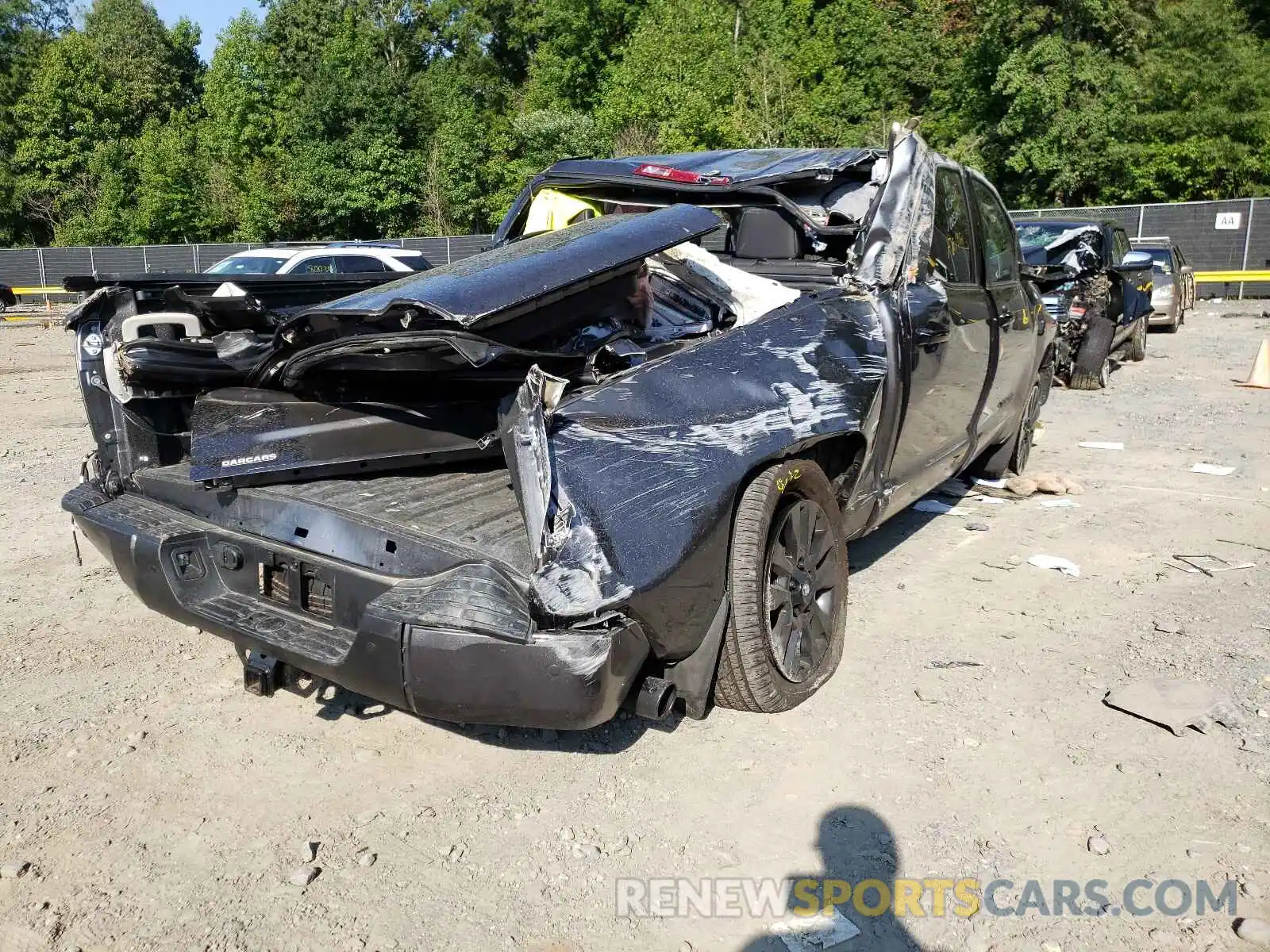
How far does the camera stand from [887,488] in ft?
13.9

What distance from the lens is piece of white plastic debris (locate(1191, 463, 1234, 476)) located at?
23.0 ft

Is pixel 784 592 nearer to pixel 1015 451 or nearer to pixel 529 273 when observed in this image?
pixel 529 273

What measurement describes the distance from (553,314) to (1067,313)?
8.92m

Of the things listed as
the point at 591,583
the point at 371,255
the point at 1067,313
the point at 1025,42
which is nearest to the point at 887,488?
the point at 591,583

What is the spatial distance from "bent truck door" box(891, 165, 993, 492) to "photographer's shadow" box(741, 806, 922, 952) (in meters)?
1.69

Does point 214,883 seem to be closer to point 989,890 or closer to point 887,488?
point 989,890

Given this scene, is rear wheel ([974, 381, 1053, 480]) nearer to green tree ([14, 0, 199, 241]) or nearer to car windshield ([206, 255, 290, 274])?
car windshield ([206, 255, 290, 274])

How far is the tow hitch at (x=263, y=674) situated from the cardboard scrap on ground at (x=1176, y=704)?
2793 millimetres

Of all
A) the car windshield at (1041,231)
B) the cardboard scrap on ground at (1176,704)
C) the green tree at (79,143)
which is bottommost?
the cardboard scrap on ground at (1176,704)

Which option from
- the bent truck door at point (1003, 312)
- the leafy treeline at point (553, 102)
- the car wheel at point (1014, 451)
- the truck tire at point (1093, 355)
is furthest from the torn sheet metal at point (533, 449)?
the leafy treeline at point (553, 102)

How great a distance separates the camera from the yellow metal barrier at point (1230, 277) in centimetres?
2258

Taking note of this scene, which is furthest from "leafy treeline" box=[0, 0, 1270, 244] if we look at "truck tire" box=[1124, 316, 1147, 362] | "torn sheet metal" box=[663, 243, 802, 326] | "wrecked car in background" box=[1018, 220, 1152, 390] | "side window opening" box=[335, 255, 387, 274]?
"torn sheet metal" box=[663, 243, 802, 326]

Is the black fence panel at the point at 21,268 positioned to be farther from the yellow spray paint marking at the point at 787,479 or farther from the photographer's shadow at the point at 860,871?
the photographer's shadow at the point at 860,871

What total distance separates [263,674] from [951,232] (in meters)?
3.60
